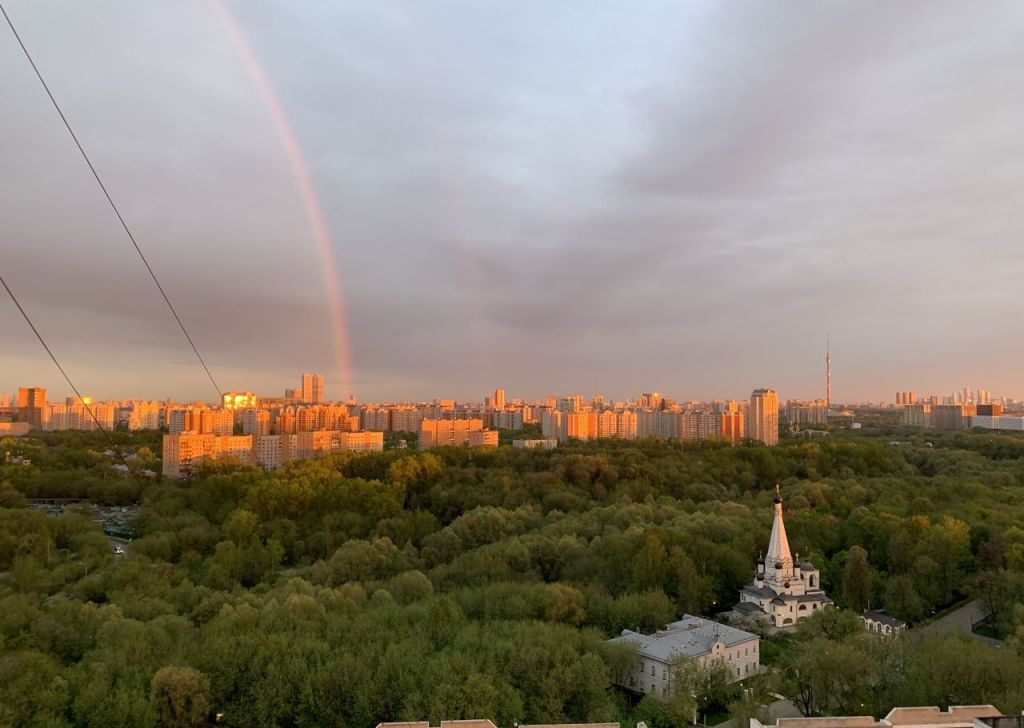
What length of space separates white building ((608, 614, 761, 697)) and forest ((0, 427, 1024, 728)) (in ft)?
1.21

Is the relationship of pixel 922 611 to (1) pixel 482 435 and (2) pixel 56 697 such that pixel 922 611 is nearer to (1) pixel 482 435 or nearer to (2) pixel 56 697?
(2) pixel 56 697

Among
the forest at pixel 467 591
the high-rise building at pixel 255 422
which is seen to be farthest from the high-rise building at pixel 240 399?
the forest at pixel 467 591

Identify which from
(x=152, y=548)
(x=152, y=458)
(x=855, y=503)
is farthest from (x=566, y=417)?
(x=152, y=548)

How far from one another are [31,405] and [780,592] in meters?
55.4

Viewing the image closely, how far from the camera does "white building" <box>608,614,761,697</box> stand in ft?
29.2

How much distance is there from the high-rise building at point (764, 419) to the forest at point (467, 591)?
54.8ft

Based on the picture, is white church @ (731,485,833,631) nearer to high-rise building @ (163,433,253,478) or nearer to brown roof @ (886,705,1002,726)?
brown roof @ (886,705,1002,726)

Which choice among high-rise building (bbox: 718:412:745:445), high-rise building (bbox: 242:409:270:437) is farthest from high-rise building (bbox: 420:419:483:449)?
high-rise building (bbox: 718:412:745:445)

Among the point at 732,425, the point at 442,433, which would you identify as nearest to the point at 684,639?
the point at 442,433

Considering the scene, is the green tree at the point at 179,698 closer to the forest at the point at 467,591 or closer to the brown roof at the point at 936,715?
the forest at the point at 467,591

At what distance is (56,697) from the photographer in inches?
306

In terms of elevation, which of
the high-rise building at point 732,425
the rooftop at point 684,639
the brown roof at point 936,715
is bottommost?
the rooftop at point 684,639

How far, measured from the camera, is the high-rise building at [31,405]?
5122 centimetres

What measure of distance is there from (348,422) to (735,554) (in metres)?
36.8
